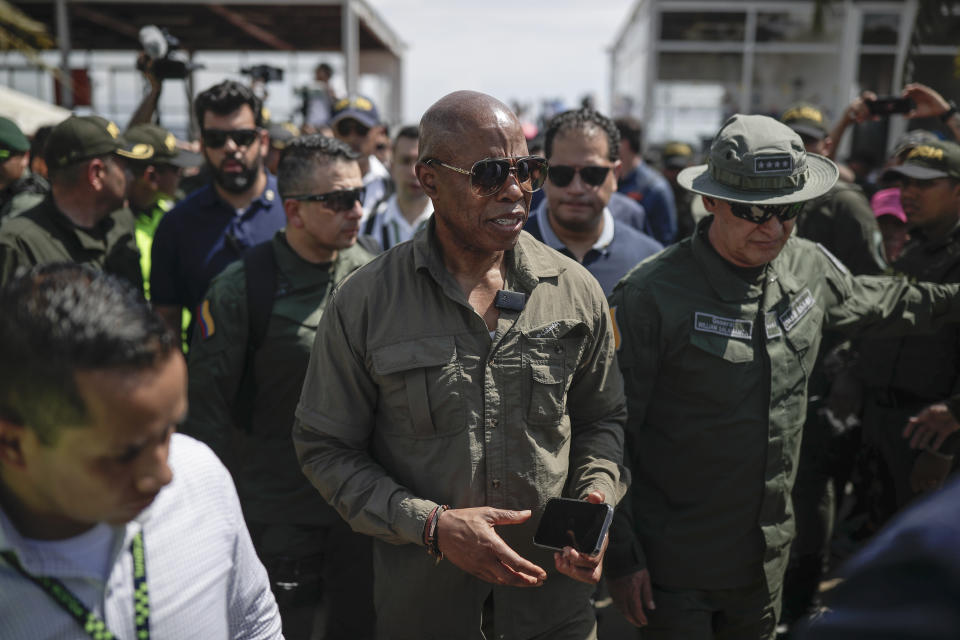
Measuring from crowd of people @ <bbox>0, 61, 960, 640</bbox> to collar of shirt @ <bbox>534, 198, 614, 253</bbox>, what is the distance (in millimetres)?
18

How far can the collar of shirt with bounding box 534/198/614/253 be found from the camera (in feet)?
12.8

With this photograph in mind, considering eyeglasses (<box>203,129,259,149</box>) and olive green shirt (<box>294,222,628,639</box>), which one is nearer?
olive green shirt (<box>294,222,628,639</box>)

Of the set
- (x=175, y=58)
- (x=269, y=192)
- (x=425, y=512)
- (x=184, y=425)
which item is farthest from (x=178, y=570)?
(x=175, y=58)

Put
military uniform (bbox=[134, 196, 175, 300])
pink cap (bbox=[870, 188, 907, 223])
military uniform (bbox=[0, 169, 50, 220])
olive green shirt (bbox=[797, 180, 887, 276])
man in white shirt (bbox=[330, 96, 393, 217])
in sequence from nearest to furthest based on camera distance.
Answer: olive green shirt (bbox=[797, 180, 887, 276])
military uniform (bbox=[134, 196, 175, 300])
pink cap (bbox=[870, 188, 907, 223])
military uniform (bbox=[0, 169, 50, 220])
man in white shirt (bbox=[330, 96, 393, 217])

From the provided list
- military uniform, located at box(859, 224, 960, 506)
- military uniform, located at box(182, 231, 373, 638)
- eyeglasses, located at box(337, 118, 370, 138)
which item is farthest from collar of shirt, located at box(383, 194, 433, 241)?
military uniform, located at box(859, 224, 960, 506)

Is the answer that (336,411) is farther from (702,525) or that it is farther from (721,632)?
(721,632)

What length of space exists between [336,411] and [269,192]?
2.47m

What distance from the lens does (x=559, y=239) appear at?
3.99 meters

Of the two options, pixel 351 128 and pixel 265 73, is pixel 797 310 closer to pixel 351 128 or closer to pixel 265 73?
pixel 351 128

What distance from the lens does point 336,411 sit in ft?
7.48

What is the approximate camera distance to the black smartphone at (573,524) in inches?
83.0

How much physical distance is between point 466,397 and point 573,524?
0.45m

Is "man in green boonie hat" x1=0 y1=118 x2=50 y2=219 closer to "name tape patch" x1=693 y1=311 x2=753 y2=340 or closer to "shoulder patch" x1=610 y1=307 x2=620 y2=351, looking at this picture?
"shoulder patch" x1=610 y1=307 x2=620 y2=351

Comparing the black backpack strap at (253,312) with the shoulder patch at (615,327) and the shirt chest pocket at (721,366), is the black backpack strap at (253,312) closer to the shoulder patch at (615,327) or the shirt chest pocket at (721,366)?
the shoulder patch at (615,327)
